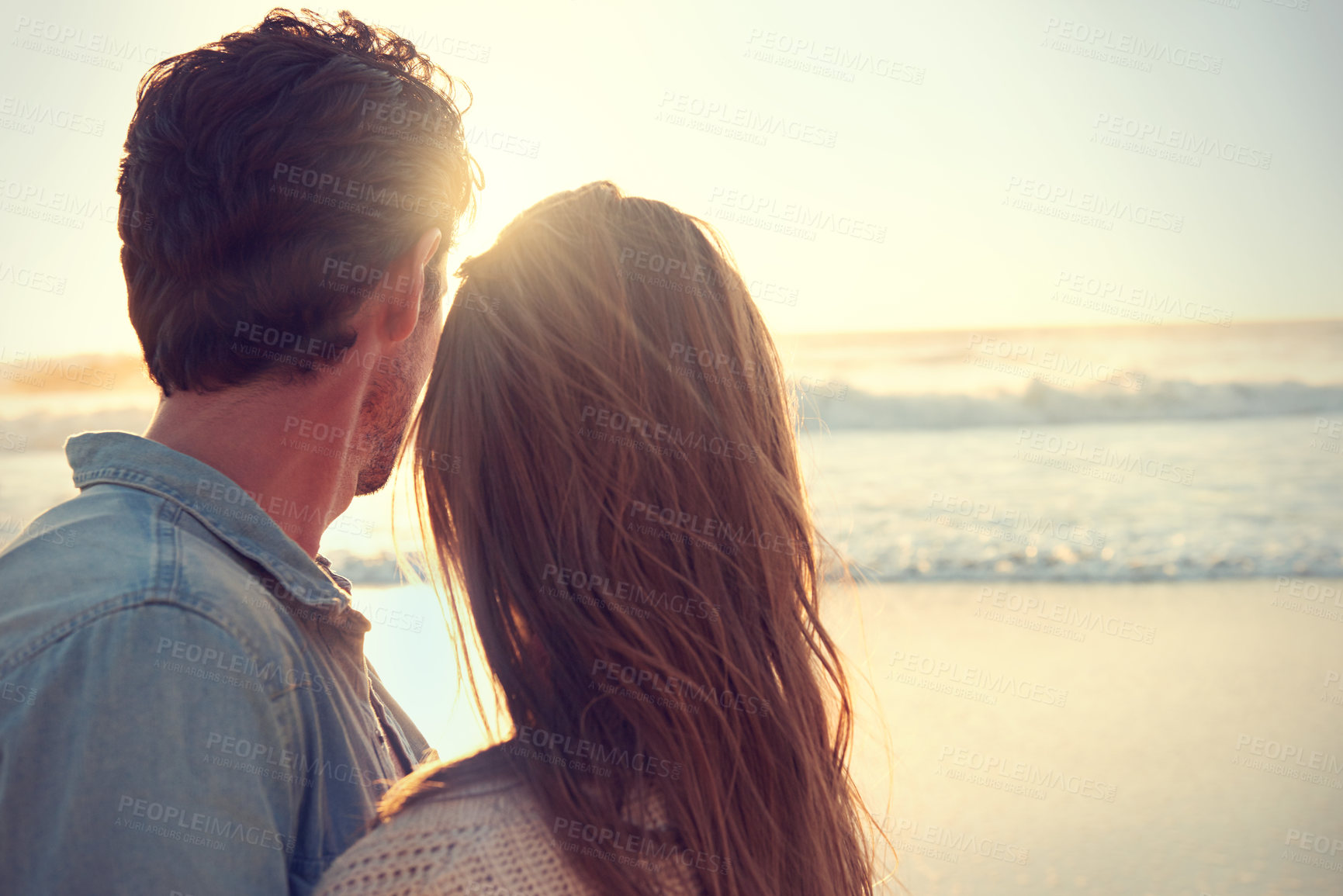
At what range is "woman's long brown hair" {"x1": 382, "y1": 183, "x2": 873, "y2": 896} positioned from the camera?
1.35 metres

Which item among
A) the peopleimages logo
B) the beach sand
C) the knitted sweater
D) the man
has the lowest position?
the beach sand

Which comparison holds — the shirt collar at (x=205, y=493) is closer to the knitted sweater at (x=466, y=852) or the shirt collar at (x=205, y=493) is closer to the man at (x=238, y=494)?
the man at (x=238, y=494)

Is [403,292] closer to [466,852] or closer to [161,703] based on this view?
[161,703]

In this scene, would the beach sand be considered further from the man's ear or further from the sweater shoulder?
the sweater shoulder

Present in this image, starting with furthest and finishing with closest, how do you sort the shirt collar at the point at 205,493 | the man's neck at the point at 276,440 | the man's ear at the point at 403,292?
the man's ear at the point at 403,292
the man's neck at the point at 276,440
the shirt collar at the point at 205,493

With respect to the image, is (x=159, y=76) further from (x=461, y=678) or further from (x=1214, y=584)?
(x=1214, y=584)

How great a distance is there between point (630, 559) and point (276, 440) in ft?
2.37

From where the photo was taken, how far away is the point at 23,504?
399 inches

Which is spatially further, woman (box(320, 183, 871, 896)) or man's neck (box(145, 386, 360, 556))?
man's neck (box(145, 386, 360, 556))

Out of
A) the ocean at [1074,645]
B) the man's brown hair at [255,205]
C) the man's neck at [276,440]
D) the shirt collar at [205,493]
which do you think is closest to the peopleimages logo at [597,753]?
the ocean at [1074,645]

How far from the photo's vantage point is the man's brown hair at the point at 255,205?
1.59 metres

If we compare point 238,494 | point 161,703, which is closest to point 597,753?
point 161,703

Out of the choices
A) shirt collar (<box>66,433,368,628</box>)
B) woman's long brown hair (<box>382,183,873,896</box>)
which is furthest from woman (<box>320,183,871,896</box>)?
shirt collar (<box>66,433,368,628</box>)

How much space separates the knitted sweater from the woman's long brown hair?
0.08 m
